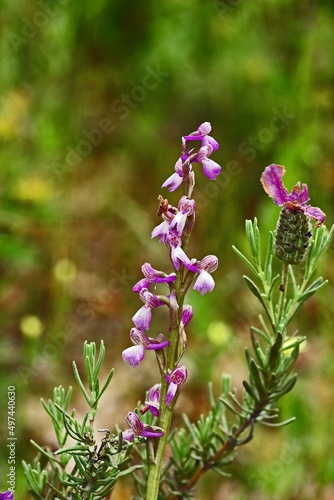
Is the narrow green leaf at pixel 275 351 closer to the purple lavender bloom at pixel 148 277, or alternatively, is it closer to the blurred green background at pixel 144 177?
the purple lavender bloom at pixel 148 277

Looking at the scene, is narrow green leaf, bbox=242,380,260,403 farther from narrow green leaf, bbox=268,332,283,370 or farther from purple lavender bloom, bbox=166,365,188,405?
purple lavender bloom, bbox=166,365,188,405

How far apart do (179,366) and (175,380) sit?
14 mm

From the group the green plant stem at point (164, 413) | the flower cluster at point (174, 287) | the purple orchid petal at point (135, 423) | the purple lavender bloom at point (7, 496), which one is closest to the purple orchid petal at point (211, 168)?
the flower cluster at point (174, 287)

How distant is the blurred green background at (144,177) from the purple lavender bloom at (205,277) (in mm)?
882

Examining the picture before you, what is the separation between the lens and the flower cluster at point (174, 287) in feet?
1.92

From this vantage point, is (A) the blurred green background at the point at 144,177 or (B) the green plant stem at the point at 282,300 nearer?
(B) the green plant stem at the point at 282,300

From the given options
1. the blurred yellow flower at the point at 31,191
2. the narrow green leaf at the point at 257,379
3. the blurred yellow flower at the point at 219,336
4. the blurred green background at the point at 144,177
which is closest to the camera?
the narrow green leaf at the point at 257,379

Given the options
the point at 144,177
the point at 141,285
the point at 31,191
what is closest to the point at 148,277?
the point at 141,285

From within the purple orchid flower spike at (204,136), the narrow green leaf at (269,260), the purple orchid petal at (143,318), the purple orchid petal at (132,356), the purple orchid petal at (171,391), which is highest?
the purple orchid flower spike at (204,136)

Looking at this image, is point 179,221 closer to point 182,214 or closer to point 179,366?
point 182,214

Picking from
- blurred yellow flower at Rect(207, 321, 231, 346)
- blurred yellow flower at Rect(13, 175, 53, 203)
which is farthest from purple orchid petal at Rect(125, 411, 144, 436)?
blurred yellow flower at Rect(13, 175, 53, 203)

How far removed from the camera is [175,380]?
0.59 meters

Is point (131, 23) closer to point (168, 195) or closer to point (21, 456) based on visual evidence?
point (168, 195)

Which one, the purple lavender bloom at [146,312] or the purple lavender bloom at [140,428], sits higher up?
the purple lavender bloom at [146,312]
